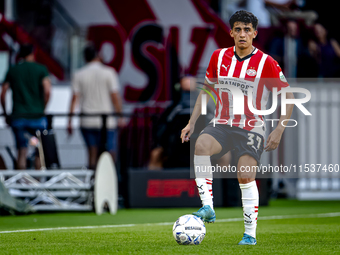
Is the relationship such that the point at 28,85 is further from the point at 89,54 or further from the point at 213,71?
the point at 213,71

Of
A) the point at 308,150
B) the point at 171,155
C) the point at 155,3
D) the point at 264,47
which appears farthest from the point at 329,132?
the point at 155,3

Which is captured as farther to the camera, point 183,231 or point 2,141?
point 2,141

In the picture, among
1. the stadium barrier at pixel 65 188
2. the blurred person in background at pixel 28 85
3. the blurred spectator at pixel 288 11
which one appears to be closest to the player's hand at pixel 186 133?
the stadium barrier at pixel 65 188

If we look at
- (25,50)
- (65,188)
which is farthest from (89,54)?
(65,188)

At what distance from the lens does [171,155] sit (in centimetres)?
1007

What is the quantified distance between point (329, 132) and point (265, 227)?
6.28m

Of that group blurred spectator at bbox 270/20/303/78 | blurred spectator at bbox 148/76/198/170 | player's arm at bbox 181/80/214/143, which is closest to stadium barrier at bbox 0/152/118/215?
blurred spectator at bbox 148/76/198/170

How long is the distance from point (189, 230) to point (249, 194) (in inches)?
23.1

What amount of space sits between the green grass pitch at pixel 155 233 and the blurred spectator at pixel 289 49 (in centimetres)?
429

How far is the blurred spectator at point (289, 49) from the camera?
1333cm

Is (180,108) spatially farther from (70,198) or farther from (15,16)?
(15,16)

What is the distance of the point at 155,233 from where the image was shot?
20.9ft

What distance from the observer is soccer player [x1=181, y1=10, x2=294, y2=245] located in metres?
5.26

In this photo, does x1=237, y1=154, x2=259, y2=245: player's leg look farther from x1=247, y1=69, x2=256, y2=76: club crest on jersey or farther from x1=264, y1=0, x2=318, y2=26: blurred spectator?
x1=264, y1=0, x2=318, y2=26: blurred spectator
